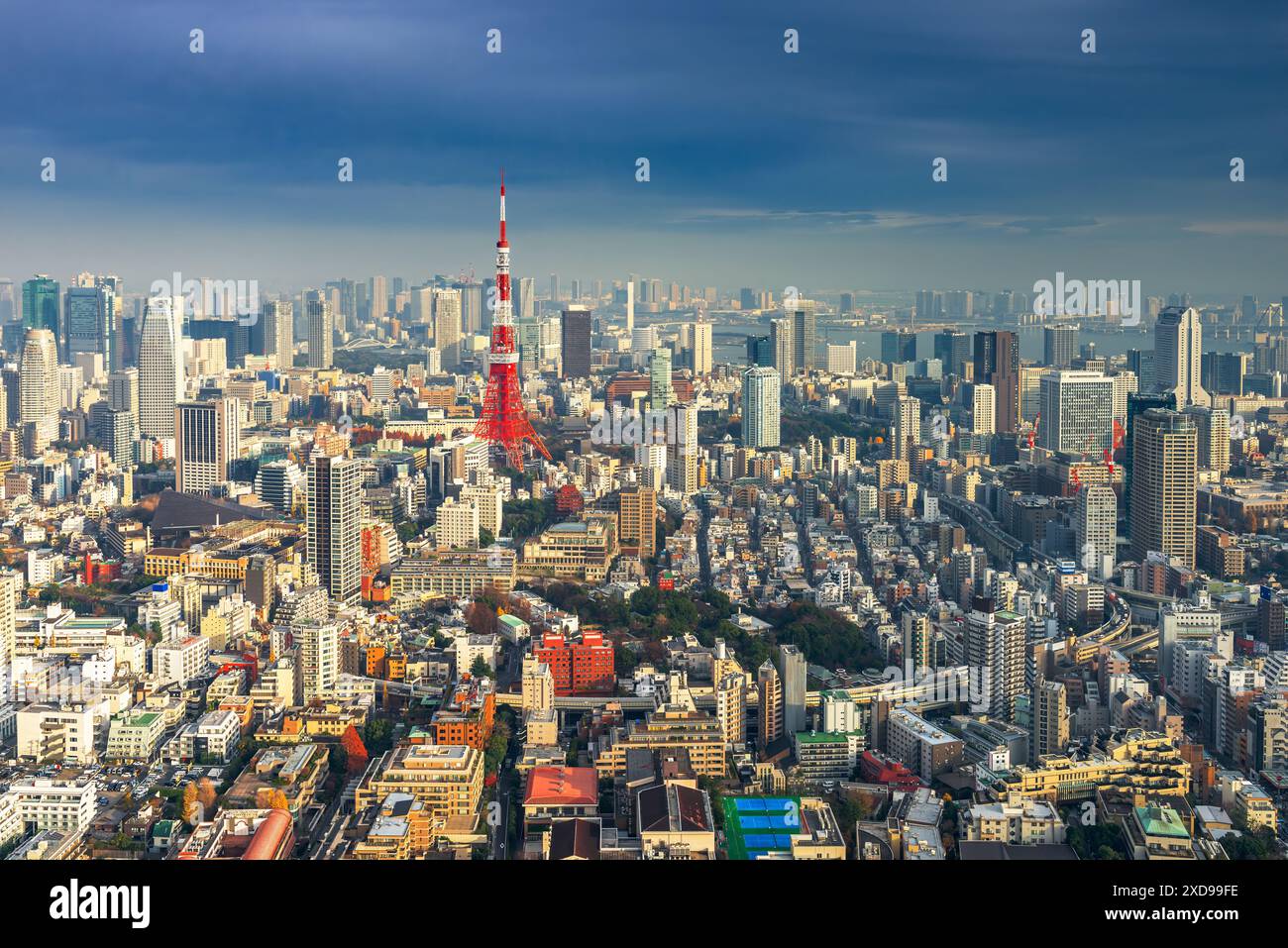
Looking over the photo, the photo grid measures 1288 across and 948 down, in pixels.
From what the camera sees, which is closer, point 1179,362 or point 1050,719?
point 1050,719

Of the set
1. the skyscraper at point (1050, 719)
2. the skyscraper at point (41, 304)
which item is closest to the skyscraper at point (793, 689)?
the skyscraper at point (1050, 719)

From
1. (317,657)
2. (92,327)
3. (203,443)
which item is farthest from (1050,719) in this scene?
(92,327)

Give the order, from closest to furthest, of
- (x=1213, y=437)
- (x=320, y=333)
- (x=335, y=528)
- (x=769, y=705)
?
(x=769, y=705)
(x=335, y=528)
(x=1213, y=437)
(x=320, y=333)

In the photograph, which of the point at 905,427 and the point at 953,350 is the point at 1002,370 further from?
the point at 905,427

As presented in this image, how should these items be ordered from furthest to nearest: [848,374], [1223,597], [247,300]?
[848,374] < [247,300] < [1223,597]
